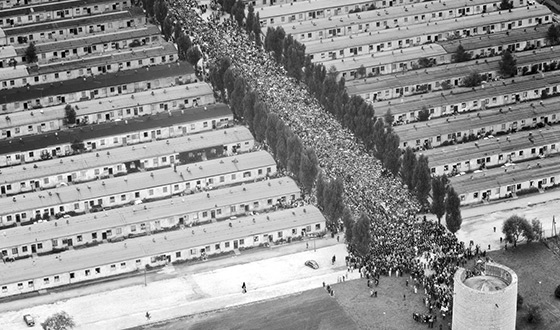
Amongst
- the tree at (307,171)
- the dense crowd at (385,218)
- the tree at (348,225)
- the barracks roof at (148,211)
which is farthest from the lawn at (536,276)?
the barracks roof at (148,211)

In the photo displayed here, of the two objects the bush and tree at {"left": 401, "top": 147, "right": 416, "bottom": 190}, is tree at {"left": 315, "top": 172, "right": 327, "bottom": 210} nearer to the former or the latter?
tree at {"left": 401, "top": 147, "right": 416, "bottom": 190}

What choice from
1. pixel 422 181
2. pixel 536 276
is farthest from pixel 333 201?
pixel 536 276

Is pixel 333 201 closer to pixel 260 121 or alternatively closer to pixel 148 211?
pixel 148 211

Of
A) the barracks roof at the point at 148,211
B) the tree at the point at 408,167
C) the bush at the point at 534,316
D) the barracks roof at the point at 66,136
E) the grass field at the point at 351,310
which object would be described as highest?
the barracks roof at the point at 66,136

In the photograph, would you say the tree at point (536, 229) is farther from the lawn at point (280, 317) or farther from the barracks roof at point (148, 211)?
the barracks roof at point (148, 211)

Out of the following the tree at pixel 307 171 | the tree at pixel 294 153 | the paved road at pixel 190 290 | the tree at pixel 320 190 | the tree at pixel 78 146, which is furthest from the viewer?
the tree at pixel 78 146

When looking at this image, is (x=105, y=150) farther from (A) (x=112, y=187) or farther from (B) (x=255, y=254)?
(B) (x=255, y=254)

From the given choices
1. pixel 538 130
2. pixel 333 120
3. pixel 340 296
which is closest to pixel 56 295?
pixel 340 296
